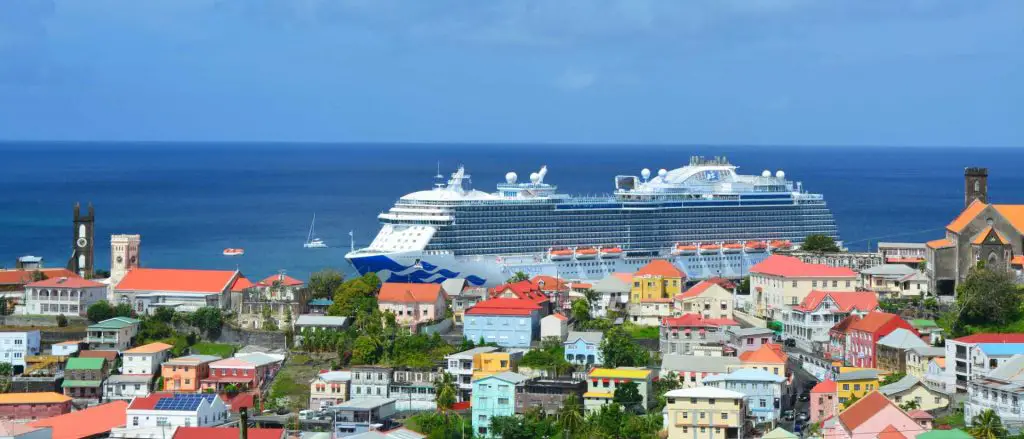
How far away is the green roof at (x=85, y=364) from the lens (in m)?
64.8

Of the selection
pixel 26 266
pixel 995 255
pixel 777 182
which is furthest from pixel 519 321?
pixel 777 182

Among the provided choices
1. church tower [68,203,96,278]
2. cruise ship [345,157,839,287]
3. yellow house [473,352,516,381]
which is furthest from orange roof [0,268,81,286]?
yellow house [473,352,516,381]

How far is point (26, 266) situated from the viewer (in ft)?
275

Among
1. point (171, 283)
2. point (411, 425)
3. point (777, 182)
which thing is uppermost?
point (777, 182)

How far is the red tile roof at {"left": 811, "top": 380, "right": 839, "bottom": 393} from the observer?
57.0 meters

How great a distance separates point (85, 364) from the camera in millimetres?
65000

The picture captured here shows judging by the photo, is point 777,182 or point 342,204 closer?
point 777,182

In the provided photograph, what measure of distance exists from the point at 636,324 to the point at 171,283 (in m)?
21.8

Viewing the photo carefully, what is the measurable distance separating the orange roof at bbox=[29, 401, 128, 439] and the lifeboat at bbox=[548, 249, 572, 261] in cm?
3770

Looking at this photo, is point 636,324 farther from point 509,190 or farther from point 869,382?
point 509,190

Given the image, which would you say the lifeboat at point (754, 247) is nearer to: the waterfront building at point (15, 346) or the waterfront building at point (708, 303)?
the waterfront building at point (708, 303)

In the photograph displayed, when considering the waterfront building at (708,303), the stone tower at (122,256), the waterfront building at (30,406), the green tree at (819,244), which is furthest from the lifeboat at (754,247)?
the waterfront building at (30,406)

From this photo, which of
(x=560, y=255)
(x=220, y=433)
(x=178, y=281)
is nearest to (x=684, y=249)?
(x=560, y=255)

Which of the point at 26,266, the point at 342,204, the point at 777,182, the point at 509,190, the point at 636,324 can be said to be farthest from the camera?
the point at 342,204
